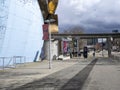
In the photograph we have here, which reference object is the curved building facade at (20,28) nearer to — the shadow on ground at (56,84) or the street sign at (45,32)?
the street sign at (45,32)

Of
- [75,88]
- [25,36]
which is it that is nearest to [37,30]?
[25,36]

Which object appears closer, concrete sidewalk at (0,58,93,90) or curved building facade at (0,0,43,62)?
concrete sidewalk at (0,58,93,90)

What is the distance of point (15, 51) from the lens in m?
50.5

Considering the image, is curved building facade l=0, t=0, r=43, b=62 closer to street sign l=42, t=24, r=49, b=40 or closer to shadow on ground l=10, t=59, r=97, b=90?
street sign l=42, t=24, r=49, b=40

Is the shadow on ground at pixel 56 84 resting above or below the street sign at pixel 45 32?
below

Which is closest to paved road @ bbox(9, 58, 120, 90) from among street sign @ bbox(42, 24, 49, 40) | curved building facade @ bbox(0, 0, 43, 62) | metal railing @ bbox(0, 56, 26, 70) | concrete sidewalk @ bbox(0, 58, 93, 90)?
concrete sidewalk @ bbox(0, 58, 93, 90)

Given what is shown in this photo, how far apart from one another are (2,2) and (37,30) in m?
23.8

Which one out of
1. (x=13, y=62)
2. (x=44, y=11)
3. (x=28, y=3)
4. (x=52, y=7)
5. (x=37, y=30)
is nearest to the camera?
(x=13, y=62)

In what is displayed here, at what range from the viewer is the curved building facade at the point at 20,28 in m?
44.1

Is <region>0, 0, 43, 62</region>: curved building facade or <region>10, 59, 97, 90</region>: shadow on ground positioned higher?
<region>0, 0, 43, 62</region>: curved building facade

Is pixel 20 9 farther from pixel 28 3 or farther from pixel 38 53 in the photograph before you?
pixel 38 53

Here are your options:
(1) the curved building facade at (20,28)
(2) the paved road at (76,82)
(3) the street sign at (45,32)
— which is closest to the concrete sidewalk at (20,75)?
(2) the paved road at (76,82)

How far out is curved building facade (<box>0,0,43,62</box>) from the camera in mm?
44094

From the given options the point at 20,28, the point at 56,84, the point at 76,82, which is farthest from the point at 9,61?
the point at 56,84
